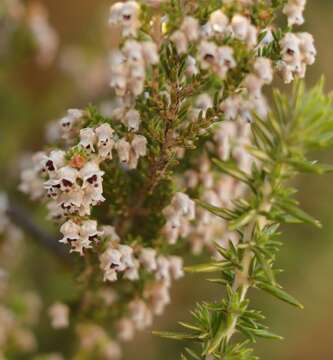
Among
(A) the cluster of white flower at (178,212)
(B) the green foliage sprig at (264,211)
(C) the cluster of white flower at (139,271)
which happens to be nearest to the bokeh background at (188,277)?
(C) the cluster of white flower at (139,271)

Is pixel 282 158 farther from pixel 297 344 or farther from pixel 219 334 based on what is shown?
Result: pixel 297 344

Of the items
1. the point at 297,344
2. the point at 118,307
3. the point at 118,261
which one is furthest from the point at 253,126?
the point at 297,344

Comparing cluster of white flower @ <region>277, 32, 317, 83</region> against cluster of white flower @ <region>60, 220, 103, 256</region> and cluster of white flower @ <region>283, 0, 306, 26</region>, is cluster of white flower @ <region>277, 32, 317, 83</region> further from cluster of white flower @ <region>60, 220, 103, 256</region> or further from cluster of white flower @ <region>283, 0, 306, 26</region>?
cluster of white flower @ <region>60, 220, 103, 256</region>

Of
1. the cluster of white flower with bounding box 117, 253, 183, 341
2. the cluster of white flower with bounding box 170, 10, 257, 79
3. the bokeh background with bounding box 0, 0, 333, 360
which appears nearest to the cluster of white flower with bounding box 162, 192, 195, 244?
the cluster of white flower with bounding box 117, 253, 183, 341

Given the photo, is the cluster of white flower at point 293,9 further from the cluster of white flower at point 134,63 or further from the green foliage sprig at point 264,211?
the cluster of white flower at point 134,63

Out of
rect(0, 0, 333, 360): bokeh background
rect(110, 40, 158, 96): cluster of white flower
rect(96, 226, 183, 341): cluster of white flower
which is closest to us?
rect(110, 40, 158, 96): cluster of white flower
